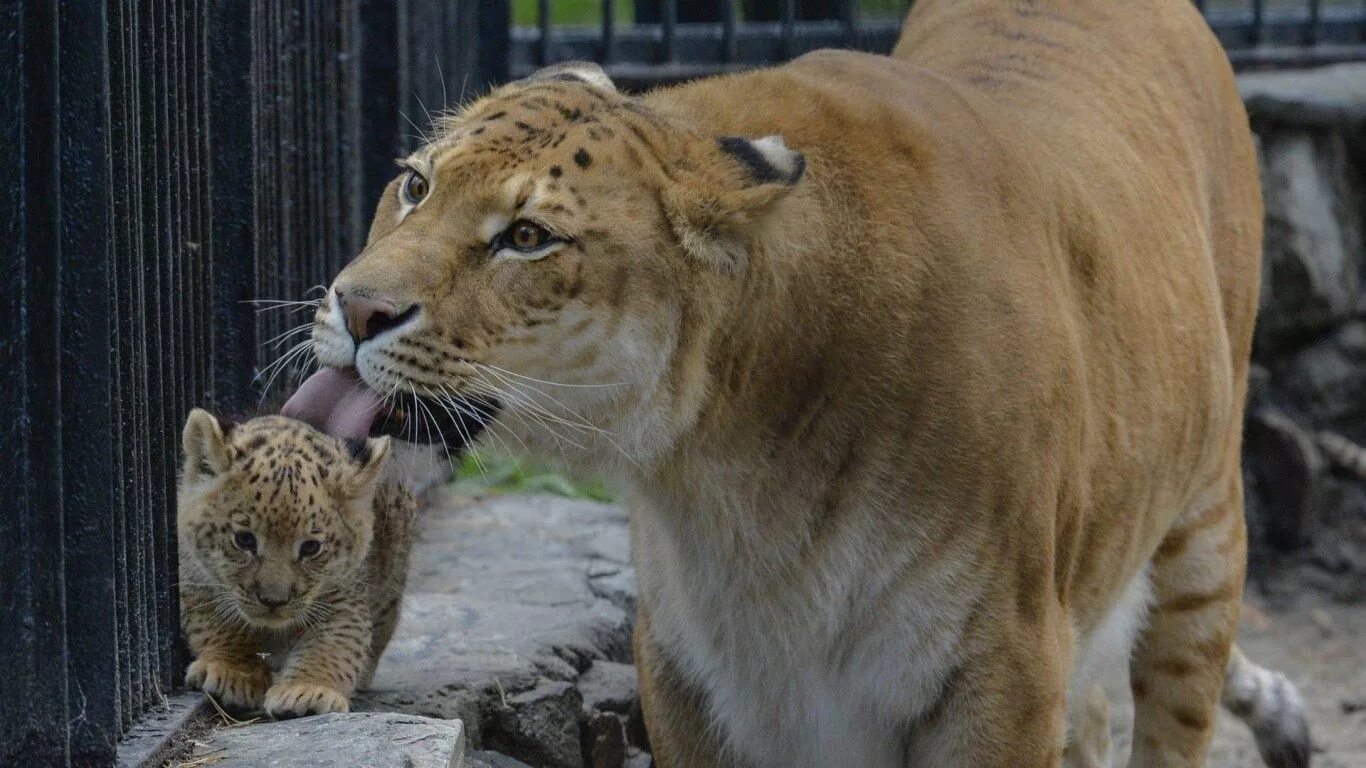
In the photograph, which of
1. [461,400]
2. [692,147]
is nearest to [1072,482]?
[692,147]

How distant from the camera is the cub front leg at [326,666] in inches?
150

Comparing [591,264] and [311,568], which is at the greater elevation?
[591,264]

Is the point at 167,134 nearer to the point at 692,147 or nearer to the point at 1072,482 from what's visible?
the point at 692,147

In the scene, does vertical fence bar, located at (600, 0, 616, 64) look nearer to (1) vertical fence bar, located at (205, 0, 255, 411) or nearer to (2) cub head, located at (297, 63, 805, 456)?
(1) vertical fence bar, located at (205, 0, 255, 411)

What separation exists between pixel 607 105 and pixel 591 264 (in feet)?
1.43

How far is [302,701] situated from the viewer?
150 inches

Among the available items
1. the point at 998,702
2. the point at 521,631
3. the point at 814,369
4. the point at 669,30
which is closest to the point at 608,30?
the point at 669,30

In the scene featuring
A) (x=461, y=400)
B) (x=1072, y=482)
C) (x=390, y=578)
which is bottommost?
(x=390, y=578)

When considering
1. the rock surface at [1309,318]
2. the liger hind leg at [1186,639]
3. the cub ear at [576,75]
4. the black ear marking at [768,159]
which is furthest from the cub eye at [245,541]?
the rock surface at [1309,318]

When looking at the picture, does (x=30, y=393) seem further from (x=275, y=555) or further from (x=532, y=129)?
(x=532, y=129)

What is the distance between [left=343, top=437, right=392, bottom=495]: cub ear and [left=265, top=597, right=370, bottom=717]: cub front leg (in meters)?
0.29

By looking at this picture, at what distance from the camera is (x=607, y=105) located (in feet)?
12.1

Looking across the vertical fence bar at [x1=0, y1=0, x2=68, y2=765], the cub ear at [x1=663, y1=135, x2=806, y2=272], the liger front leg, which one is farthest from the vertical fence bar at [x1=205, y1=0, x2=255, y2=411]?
the liger front leg

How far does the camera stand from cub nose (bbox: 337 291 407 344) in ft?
10.7
